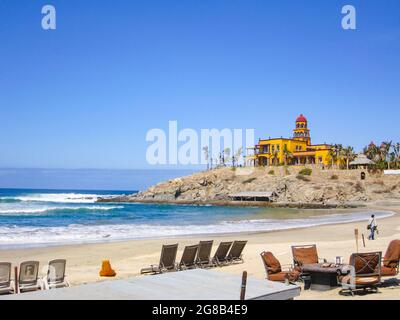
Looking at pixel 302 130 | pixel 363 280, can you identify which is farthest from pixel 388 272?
pixel 302 130

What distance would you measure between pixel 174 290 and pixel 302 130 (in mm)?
93384

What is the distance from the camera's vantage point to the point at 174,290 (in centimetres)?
548

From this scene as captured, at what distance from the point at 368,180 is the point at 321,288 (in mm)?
74182

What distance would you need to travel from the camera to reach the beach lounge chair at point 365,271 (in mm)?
9305

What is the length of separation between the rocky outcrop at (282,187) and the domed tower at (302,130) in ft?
36.8

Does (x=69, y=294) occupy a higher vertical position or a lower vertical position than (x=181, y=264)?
higher

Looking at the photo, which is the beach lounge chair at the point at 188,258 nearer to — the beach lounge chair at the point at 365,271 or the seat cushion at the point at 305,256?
the seat cushion at the point at 305,256

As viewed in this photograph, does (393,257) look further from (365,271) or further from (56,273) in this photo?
(56,273)

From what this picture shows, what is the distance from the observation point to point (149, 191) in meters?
107

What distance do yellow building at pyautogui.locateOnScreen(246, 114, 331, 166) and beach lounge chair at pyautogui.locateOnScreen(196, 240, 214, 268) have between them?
7735 cm

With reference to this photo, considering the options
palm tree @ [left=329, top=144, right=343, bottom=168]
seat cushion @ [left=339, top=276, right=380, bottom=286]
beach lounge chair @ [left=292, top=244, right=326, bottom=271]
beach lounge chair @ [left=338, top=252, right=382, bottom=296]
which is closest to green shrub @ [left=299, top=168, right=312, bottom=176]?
palm tree @ [left=329, top=144, right=343, bottom=168]

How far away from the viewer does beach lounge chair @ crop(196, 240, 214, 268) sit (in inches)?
529
